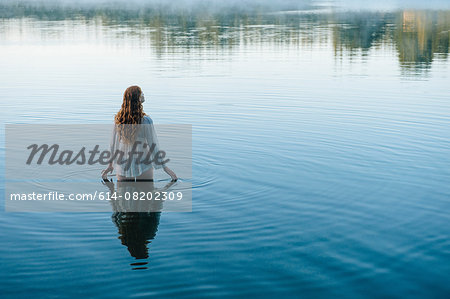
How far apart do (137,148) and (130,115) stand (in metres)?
0.61

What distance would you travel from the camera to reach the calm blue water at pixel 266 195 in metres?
8.09

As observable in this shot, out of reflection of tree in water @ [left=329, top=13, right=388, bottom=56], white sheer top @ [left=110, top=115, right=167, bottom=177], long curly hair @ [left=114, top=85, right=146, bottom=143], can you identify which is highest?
reflection of tree in water @ [left=329, top=13, right=388, bottom=56]

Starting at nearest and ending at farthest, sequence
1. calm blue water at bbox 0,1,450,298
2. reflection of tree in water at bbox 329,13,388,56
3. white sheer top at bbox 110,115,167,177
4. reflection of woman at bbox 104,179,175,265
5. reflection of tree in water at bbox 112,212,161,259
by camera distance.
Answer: calm blue water at bbox 0,1,450,298
reflection of tree in water at bbox 112,212,161,259
reflection of woman at bbox 104,179,175,265
white sheer top at bbox 110,115,167,177
reflection of tree in water at bbox 329,13,388,56

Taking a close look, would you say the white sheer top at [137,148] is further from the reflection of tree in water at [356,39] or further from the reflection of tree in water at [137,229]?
the reflection of tree in water at [356,39]

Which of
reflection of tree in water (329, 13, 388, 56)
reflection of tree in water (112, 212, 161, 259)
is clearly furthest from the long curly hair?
reflection of tree in water (329, 13, 388, 56)

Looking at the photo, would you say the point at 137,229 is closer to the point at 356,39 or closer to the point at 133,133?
the point at 133,133

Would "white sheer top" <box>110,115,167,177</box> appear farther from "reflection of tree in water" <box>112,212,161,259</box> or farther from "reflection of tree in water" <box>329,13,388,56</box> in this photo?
"reflection of tree in water" <box>329,13,388,56</box>

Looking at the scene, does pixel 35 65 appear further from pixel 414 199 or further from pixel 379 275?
pixel 379 275

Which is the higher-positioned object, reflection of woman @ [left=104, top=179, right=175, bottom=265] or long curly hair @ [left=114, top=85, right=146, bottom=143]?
long curly hair @ [left=114, top=85, right=146, bottom=143]

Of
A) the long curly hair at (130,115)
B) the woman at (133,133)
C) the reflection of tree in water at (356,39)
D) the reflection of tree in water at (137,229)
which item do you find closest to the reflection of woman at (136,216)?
the reflection of tree in water at (137,229)

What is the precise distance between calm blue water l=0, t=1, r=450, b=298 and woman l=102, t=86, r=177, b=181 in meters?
0.94

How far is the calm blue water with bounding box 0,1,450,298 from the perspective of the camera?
8.09 meters

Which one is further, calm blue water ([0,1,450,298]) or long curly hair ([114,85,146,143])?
long curly hair ([114,85,146,143])

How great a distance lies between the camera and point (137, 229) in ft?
32.1
